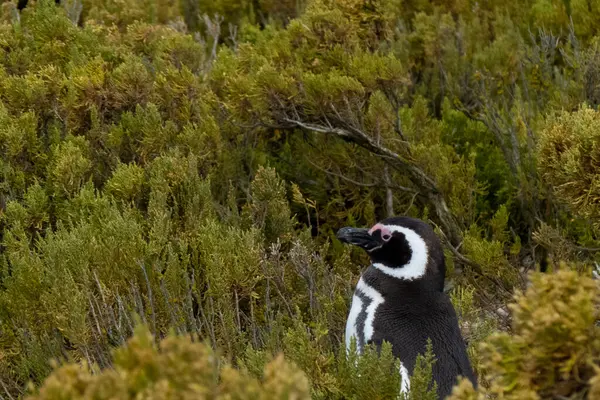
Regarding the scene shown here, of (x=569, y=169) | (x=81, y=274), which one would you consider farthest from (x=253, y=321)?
(x=569, y=169)

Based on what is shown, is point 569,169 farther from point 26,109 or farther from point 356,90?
point 26,109

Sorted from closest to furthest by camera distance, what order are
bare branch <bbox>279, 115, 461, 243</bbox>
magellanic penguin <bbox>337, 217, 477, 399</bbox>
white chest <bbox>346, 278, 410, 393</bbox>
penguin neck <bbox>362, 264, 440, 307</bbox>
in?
magellanic penguin <bbox>337, 217, 477, 399</bbox> < white chest <bbox>346, 278, 410, 393</bbox> < penguin neck <bbox>362, 264, 440, 307</bbox> < bare branch <bbox>279, 115, 461, 243</bbox>

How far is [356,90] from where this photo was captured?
5309 millimetres

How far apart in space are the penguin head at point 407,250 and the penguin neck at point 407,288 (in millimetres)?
13

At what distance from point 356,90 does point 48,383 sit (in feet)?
12.5

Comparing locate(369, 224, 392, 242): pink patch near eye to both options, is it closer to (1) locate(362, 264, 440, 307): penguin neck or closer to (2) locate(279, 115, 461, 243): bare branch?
(1) locate(362, 264, 440, 307): penguin neck

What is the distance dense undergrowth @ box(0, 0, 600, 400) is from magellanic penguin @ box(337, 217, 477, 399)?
0.46 ft

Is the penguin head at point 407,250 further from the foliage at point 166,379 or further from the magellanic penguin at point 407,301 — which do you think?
the foliage at point 166,379

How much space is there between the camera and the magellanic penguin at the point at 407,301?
11.4 ft

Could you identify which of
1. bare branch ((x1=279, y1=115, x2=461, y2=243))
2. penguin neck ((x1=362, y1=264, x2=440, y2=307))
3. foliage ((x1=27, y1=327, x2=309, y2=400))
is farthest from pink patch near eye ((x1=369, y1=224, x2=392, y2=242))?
foliage ((x1=27, y1=327, x2=309, y2=400))

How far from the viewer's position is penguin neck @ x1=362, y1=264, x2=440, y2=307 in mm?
3783

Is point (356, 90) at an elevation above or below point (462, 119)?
above

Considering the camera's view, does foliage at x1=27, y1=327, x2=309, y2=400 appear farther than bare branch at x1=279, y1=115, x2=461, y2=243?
No

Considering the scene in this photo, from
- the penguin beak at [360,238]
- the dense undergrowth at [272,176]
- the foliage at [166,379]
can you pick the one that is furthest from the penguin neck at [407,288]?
the foliage at [166,379]
